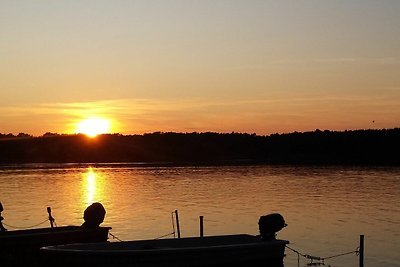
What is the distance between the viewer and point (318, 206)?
55.3m

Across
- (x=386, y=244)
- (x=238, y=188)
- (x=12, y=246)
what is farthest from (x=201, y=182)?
(x=12, y=246)

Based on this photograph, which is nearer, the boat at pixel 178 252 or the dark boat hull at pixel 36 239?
the boat at pixel 178 252

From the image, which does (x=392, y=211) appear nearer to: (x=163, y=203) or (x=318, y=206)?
(x=318, y=206)

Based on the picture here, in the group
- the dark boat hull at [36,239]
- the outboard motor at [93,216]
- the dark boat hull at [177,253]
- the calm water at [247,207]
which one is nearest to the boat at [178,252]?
the dark boat hull at [177,253]

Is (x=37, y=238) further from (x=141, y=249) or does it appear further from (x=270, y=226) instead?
(x=270, y=226)

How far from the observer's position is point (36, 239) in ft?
83.6

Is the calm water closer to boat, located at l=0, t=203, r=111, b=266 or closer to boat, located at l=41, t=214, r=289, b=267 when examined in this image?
boat, located at l=41, t=214, r=289, b=267

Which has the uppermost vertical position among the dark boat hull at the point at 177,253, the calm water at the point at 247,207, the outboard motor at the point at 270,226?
the outboard motor at the point at 270,226

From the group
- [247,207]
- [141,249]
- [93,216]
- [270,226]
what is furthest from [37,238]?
[247,207]

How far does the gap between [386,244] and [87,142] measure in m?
166

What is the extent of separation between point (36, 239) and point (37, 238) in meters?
0.06

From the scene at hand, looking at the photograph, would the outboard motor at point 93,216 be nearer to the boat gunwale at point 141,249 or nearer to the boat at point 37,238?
the boat at point 37,238

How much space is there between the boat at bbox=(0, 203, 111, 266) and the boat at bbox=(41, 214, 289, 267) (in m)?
1.61

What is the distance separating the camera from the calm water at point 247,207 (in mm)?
37438
